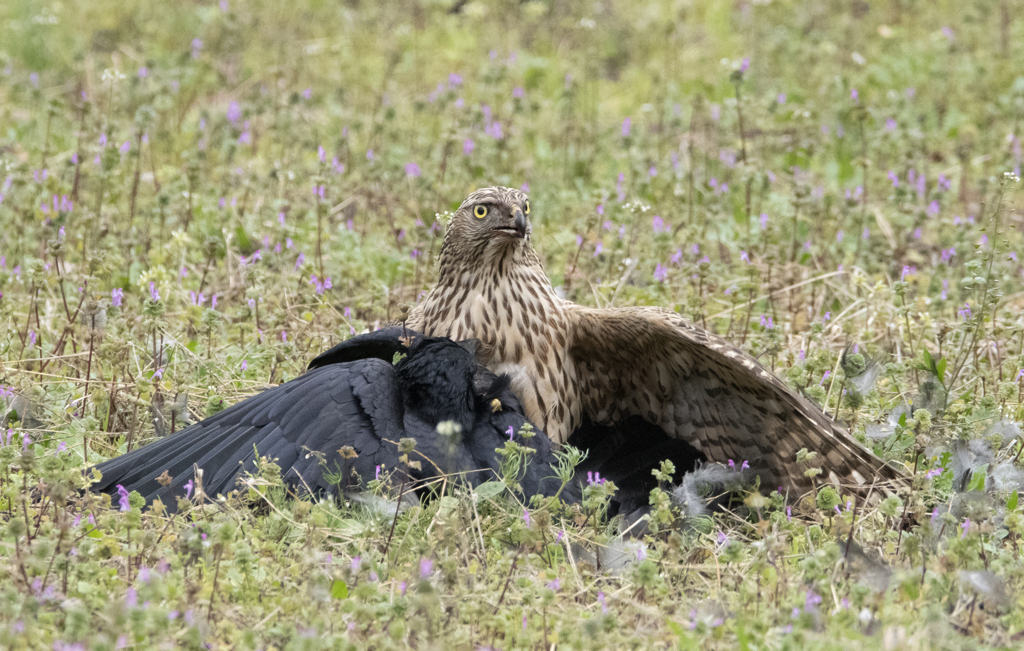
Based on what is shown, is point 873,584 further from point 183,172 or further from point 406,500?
point 183,172

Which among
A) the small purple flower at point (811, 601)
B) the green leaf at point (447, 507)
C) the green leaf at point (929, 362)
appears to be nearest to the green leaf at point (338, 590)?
the green leaf at point (447, 507)

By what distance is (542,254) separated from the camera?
21.0ft

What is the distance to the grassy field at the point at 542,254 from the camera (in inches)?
123

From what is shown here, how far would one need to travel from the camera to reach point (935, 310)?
220 inches

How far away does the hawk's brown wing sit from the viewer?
13.3ft

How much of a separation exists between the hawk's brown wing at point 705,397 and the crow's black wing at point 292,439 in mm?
965

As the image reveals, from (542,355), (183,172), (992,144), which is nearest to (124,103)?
(183,172)

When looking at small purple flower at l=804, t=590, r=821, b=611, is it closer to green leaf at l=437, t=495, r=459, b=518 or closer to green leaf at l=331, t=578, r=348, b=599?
green leaf at l=437, t=495, r=459, b=518

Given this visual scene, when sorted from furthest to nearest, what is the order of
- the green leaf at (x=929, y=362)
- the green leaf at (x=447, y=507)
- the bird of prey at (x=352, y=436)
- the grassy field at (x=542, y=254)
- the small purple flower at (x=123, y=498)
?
the green leaf at (x=929, y=362) < the bird of prey at (x=352, y=436) < the small purple flower at (x=123, y=498) < the green leaf at (x=447, y=507) < the grassy field at (x=542, y=254)

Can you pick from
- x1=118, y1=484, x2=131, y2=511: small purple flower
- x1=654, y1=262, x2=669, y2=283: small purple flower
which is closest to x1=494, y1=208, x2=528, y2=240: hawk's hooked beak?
x1=654, y1=262, x2=669, y2=283: small purple flower

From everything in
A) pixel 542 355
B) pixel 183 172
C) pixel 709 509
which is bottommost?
A: pixel 709 509

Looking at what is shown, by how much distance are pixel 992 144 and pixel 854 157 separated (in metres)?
0.86

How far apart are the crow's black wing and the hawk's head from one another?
0.84m

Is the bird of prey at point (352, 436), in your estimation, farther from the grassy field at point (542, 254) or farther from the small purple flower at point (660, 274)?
the small purple flower at point (660, 274)
